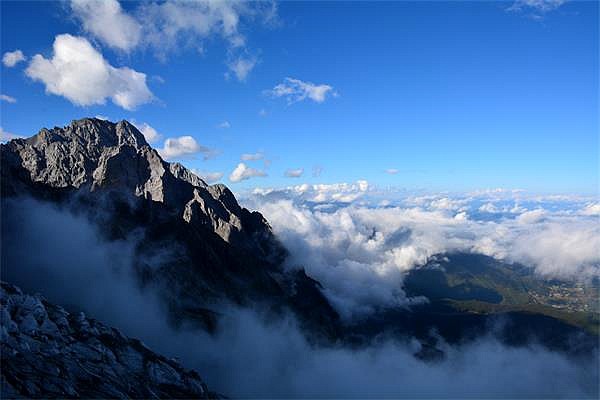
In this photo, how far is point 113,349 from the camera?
85438 mm

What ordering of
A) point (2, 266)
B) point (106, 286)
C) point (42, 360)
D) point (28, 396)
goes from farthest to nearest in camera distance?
point (106, 286) → point (2, 266) → point (42, 360) → point (28, 396)

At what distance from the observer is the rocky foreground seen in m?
57.4

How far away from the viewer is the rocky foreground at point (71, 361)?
188 ft

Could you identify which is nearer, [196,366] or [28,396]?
[28,396]

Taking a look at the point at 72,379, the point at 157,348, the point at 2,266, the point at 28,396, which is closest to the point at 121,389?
the point at 72,379

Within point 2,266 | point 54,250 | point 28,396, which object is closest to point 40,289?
point 2,266

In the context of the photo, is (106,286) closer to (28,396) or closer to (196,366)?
(196,366)

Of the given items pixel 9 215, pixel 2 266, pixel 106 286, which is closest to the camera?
pixel 2 266

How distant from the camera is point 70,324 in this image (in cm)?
8512

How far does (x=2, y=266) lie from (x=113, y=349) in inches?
3454

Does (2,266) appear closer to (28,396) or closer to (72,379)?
(72,379)

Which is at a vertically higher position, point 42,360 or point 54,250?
point 54,250

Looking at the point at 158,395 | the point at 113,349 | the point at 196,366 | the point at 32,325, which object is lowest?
the point at 196,366

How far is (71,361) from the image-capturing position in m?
69.4
